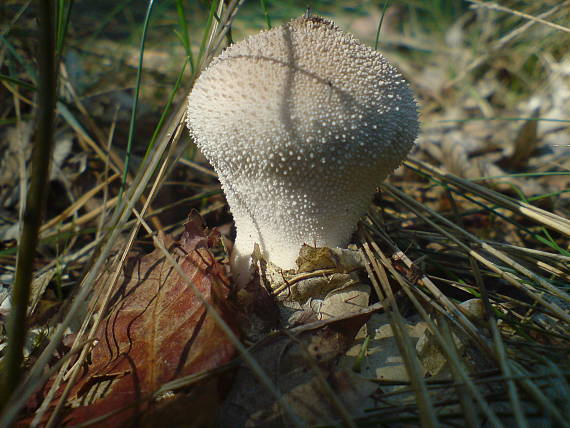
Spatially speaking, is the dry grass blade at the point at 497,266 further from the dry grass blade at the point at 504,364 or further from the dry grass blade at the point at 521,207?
the dry grass blade at the point at 521,207

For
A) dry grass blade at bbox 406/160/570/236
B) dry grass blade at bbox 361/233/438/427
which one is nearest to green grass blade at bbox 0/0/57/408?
dry grass blade at bbox 361/233/438/427

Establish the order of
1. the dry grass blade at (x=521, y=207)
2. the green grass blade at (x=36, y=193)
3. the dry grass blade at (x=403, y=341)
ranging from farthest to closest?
the dry grass blade at (x=521, y=207)
the dry grass blade at (x=403, y=341)
the green grass blade at (x=36, y=193)

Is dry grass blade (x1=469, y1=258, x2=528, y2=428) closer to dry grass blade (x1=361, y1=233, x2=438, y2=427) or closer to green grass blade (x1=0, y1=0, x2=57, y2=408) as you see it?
dry grass blade (x1=361, y1=233, x2=438, y2=427)

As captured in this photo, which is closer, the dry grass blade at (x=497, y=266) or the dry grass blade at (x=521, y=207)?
the dry grass blade at (x=497, y=266)

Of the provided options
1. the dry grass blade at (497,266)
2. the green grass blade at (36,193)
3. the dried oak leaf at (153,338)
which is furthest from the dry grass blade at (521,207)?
the green grass blade at (36,193)

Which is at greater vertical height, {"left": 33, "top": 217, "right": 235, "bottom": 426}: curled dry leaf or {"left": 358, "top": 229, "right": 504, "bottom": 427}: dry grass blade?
{"left": 33, "top": 217, "right": 235, "bottom": 426}: curled dry leaf

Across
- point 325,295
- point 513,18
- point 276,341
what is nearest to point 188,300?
point 276,341
